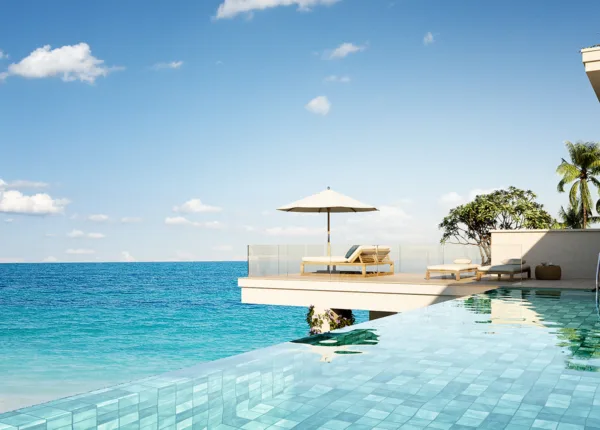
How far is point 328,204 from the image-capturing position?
1554cm

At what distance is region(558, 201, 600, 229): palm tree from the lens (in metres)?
33.8

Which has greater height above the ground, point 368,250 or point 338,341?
point 368,250

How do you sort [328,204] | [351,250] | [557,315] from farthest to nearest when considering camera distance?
[328,204]
[351,250]
[557,315]

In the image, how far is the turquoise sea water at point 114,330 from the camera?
88.7ft

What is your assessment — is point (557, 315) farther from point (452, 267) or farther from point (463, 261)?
point (463, 261)

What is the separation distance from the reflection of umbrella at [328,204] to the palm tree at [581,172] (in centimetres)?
2205

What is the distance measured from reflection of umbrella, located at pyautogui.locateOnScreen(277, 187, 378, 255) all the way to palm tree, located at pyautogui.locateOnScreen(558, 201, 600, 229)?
22.3 meters

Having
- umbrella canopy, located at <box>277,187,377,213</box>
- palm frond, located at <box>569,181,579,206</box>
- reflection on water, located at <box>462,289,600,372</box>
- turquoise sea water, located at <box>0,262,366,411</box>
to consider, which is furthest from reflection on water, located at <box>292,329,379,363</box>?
palm frond, located at <box>569,181,579,206</box>

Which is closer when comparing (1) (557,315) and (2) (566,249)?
(1) (557,315)

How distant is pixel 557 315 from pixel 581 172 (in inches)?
1152

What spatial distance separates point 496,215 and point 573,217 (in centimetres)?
450

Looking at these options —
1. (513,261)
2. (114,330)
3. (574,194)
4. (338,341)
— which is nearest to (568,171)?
(574,194)

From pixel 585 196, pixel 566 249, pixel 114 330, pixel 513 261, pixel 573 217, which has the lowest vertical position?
pixel 114 330


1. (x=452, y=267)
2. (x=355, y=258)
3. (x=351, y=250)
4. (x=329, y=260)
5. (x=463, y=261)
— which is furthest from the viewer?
(x=351, y=250)
